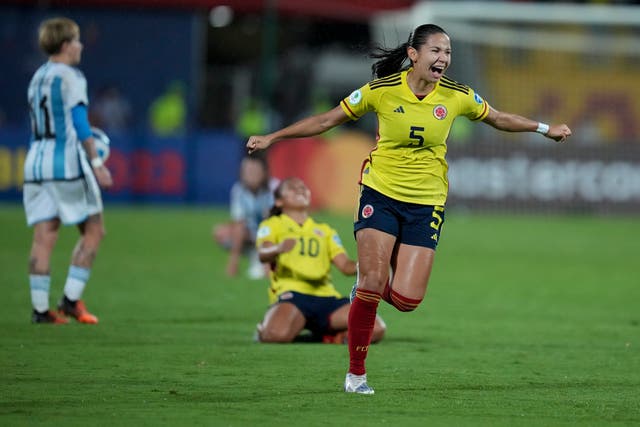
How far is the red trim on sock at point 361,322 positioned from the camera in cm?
760

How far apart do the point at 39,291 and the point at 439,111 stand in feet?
13.6

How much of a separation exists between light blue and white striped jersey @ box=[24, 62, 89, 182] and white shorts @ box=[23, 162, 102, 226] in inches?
2.6

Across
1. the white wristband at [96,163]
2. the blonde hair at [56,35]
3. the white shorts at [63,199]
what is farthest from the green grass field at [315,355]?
the blonde hair at [56,35]

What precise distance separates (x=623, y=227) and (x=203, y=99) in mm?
15286

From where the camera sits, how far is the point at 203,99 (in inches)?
1462

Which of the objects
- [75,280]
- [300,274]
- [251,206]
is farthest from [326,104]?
[300,274]

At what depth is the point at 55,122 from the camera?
10367 millimetres

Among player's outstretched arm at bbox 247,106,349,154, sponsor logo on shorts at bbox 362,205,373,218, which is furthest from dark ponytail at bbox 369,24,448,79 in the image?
sponsor logo on shorts at bbox 362,205,373,218

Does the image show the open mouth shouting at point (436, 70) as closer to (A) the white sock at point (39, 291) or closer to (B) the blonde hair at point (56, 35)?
(B) the blonde hair at point (56, 35)

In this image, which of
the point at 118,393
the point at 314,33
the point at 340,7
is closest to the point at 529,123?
the point at 118,393

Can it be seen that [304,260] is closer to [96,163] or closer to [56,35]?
[96,163]

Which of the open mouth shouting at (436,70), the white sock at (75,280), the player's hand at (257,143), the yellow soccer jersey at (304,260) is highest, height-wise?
the open mouth shouting at (436,70)

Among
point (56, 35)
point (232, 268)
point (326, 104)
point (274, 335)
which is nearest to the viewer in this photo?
point (274, 335)

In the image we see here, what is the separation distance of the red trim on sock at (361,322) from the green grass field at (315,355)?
0.90ft
